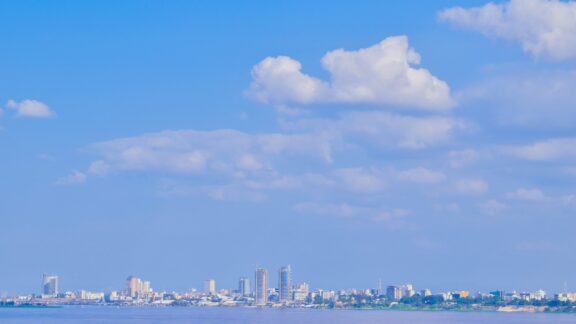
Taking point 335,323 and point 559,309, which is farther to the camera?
point 559,309

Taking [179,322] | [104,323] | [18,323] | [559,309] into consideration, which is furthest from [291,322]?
[559,309]

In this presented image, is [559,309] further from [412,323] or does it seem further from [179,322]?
[179,322]

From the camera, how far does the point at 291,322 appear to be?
12069cm

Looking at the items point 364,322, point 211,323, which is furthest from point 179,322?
point 364,322

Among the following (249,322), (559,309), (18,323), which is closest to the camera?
(18,323)

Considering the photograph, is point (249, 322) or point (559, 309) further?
point (559, 309)

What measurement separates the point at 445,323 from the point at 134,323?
39947mm

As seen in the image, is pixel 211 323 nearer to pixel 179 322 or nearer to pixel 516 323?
pixel 179 322

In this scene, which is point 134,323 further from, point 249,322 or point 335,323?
point 335,323

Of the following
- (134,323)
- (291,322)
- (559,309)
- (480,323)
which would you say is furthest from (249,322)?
(559,309)

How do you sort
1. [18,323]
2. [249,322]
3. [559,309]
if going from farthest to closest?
[559,309]
[249,322]
[18,323]

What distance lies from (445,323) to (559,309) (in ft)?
264

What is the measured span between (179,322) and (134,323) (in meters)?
6.09

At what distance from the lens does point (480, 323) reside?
124062 millimetres
